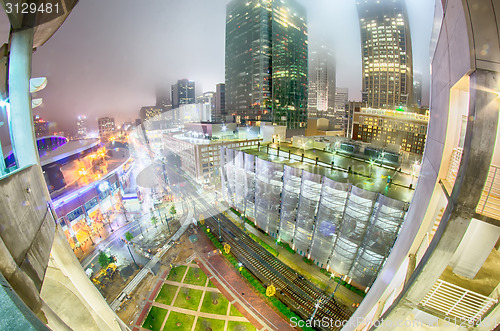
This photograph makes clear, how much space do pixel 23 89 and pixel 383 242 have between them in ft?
71.4

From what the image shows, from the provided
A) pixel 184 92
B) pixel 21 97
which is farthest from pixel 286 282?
pixel 184 92

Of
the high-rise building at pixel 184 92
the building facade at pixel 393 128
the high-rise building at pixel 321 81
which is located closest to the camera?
the building facade at pixel 393 128

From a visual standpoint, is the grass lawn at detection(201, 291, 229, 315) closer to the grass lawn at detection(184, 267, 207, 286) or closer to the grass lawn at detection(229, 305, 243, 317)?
the grass lawn at detection(229, 305, 243, 317)

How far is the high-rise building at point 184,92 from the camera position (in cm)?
16250

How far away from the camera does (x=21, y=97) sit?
364cm

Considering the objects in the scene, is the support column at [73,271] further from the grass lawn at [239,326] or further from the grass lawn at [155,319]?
the grass lawn at [155,319]

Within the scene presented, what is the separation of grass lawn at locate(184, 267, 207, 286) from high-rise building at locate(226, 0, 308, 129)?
55.8m

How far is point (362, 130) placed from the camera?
54812 mm

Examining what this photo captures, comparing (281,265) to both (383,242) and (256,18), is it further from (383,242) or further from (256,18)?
(256,18)

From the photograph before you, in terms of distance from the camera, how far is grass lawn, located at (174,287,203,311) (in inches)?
778

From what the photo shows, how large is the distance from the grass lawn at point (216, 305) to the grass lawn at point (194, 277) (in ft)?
6.42

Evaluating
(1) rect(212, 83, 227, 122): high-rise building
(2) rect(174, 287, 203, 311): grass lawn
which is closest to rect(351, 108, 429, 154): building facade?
(2) rect(174, 287, 203, 311): grass lawn

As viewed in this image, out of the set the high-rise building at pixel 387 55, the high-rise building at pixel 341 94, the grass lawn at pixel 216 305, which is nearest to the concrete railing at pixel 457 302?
the grass lawn at pixel 216 305

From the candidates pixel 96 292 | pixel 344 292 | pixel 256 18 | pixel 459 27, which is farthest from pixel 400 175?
pixel 256 18
